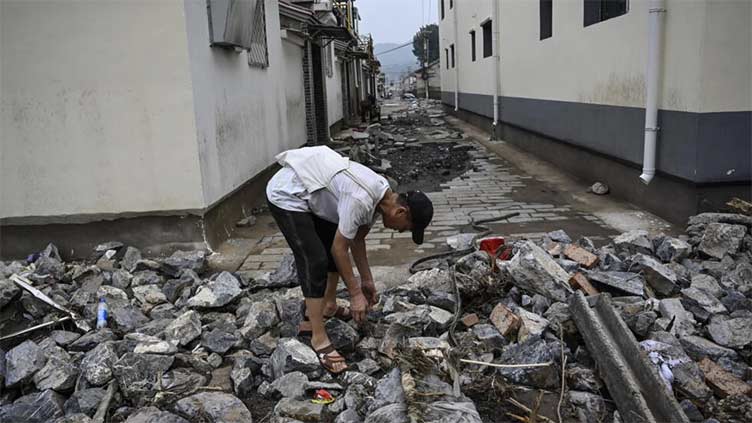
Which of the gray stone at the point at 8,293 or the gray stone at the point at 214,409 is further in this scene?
the gray stone at the point at 8,293

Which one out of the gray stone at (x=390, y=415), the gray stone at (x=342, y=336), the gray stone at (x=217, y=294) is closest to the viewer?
the gray stone at (x=390, y=415)

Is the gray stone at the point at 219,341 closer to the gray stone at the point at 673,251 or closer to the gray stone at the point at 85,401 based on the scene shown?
the gray stone at the point at 85,401

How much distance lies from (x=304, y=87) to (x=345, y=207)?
1025 cm

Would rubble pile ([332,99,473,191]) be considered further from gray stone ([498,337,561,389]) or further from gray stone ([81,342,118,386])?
gray stone ([81,342,118,386])

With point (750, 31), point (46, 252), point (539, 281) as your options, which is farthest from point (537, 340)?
point (46, 252)

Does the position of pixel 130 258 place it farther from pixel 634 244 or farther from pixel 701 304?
pixel 701 304

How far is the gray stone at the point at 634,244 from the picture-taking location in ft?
15.7

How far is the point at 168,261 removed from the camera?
202 inches

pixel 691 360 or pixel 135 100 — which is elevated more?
pixel 135 100

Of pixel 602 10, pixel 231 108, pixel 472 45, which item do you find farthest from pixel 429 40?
pixel 231 108

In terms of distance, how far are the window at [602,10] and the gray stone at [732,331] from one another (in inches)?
175

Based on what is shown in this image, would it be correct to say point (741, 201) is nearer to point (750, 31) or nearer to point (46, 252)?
point (750, 31)

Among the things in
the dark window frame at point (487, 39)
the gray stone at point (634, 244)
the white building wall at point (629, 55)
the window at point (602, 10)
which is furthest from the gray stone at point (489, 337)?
the dark window frame at point (487, 39)

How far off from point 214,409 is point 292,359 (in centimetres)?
52
